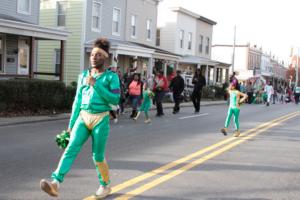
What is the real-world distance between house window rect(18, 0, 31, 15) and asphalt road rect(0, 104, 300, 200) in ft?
35.9

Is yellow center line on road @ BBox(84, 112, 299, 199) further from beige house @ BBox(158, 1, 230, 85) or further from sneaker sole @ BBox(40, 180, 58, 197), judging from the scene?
beige house @ BBox(158, 1, 230, 85)

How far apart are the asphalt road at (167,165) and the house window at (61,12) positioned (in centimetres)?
1566

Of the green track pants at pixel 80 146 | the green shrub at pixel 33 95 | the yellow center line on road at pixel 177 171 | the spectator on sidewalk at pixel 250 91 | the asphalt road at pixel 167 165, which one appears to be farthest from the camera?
the spectator on sidewalk at pixel 250 91

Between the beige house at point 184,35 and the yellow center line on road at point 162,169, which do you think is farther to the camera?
the beige house at point 184,35

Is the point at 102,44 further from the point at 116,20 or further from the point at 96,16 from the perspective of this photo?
the point at 116,20

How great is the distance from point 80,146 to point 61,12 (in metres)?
23.7

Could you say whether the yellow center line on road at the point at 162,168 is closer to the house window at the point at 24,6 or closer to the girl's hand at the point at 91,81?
the girl's hand at the point at 91,81

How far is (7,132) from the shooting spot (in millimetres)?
11891

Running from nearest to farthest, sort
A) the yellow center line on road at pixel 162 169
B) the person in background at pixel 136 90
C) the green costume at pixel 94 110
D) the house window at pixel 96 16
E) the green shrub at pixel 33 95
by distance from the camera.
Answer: the green costume at pixel 94 110 < the yellow center line on road at pixel 162 169 < the green shrub at pixel 33 95 < the person in background at pixel 136 90 < the house window at pixel 96 16

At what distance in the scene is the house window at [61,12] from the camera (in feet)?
90.5

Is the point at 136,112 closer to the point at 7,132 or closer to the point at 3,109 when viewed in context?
A: the point at 3,109

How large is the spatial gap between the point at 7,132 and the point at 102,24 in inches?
675

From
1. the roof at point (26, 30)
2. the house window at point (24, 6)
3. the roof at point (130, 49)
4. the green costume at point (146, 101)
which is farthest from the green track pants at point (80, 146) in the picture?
the roof at point (130, 49)

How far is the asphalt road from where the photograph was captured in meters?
6.17
